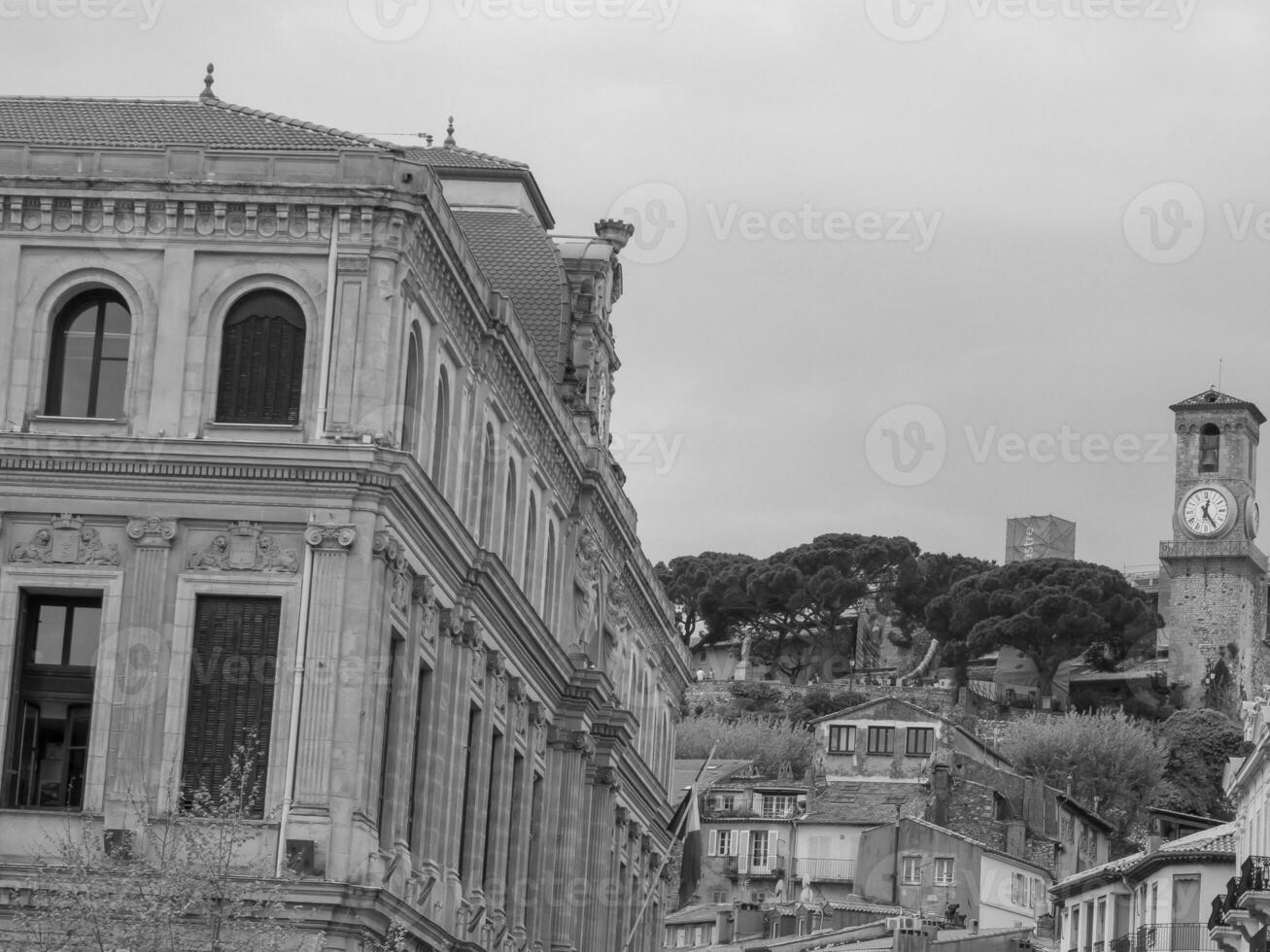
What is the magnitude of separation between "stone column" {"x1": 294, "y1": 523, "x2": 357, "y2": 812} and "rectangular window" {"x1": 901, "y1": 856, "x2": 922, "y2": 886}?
258ft

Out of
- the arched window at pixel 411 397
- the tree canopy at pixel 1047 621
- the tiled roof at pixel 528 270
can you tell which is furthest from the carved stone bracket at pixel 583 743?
the tree canopy at pixel 1047 621

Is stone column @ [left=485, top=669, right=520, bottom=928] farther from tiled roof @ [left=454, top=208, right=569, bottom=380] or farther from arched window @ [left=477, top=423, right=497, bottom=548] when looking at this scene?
tiled roof @ [left=454, top=208, right=569, bottom=380]

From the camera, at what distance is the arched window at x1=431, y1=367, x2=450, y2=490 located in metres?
50.2

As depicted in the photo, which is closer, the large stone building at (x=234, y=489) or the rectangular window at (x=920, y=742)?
the large stone building at (x=234, y=489)

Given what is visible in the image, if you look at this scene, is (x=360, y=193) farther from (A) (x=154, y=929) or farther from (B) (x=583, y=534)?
(B) (x=583, y=534)

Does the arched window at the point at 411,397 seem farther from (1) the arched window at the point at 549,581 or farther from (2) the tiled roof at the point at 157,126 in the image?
(1) the arched window at the point at 549,581

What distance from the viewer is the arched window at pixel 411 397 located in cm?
4753

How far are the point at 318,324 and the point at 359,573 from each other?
4.25 m

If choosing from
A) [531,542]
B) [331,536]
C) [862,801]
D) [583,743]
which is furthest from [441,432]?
[862,801]

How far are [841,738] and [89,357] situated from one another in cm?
9835

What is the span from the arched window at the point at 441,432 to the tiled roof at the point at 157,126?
14.6ft

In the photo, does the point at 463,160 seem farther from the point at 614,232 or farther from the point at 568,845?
the point at 568,845

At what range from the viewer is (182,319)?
153 feet

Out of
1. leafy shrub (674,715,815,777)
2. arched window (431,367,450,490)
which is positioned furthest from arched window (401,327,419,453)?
leafy shrub (674,715,815,777)
